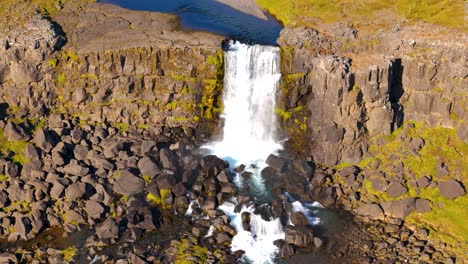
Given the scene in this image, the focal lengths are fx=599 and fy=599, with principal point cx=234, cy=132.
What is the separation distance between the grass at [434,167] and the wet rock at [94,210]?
29838 mm

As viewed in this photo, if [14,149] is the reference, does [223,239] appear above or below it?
below

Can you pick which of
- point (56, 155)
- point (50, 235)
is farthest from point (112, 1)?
point (50, 235)

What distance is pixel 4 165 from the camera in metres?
68.8

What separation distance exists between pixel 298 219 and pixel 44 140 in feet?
103

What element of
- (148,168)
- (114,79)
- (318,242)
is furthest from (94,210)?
(318,242)

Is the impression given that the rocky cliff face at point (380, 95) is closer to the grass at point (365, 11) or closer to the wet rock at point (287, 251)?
the grass at point (365, 11)

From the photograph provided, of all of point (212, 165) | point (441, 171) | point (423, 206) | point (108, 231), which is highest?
point (441, 171)

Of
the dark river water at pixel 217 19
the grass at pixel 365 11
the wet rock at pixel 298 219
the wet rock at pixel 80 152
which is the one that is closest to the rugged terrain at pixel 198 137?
the wet rock at pixel 80 152

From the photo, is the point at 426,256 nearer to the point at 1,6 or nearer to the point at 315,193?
the point at 315,193

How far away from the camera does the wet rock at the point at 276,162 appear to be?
235 feet

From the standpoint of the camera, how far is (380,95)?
7150 cm

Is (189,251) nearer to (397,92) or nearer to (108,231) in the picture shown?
(108,231)

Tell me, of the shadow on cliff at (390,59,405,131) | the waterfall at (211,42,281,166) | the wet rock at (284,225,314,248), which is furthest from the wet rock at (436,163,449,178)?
the waterfall at (211,42,281,166)

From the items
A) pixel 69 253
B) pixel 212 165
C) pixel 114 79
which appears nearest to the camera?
pixel 69 253
